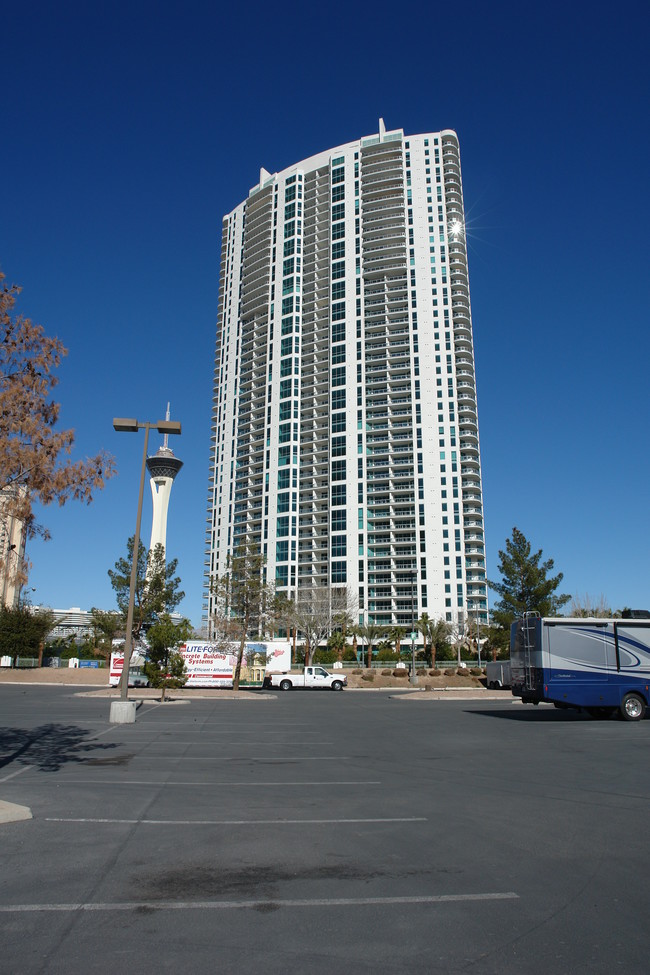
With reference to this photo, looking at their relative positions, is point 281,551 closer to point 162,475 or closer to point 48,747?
point 162,475

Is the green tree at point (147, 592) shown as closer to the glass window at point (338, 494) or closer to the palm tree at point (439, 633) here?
the palm tree at point (439, 633)

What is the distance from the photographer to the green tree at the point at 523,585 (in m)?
48.9

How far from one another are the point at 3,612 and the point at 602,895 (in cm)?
6822

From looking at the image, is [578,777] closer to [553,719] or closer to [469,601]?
[553,719]

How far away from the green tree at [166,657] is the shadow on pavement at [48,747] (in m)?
15.2

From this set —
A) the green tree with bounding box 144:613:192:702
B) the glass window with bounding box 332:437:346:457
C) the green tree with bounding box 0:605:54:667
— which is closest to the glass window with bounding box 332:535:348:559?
the glass window with bounding box 332:437:346:457

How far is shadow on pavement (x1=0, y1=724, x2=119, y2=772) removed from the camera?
12.1m

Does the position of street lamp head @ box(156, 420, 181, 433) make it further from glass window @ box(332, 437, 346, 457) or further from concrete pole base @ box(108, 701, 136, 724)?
glass window @ box(332, 437, 346, 457)

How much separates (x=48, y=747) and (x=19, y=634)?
5626 cm

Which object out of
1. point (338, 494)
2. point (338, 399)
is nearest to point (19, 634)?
point (338, 494)

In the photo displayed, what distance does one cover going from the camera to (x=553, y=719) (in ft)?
76.1

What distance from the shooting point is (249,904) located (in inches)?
195

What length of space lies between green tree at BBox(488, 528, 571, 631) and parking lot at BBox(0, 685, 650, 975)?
121 feet

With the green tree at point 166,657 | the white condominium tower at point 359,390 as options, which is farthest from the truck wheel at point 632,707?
the white condominium tower at point 359,390
